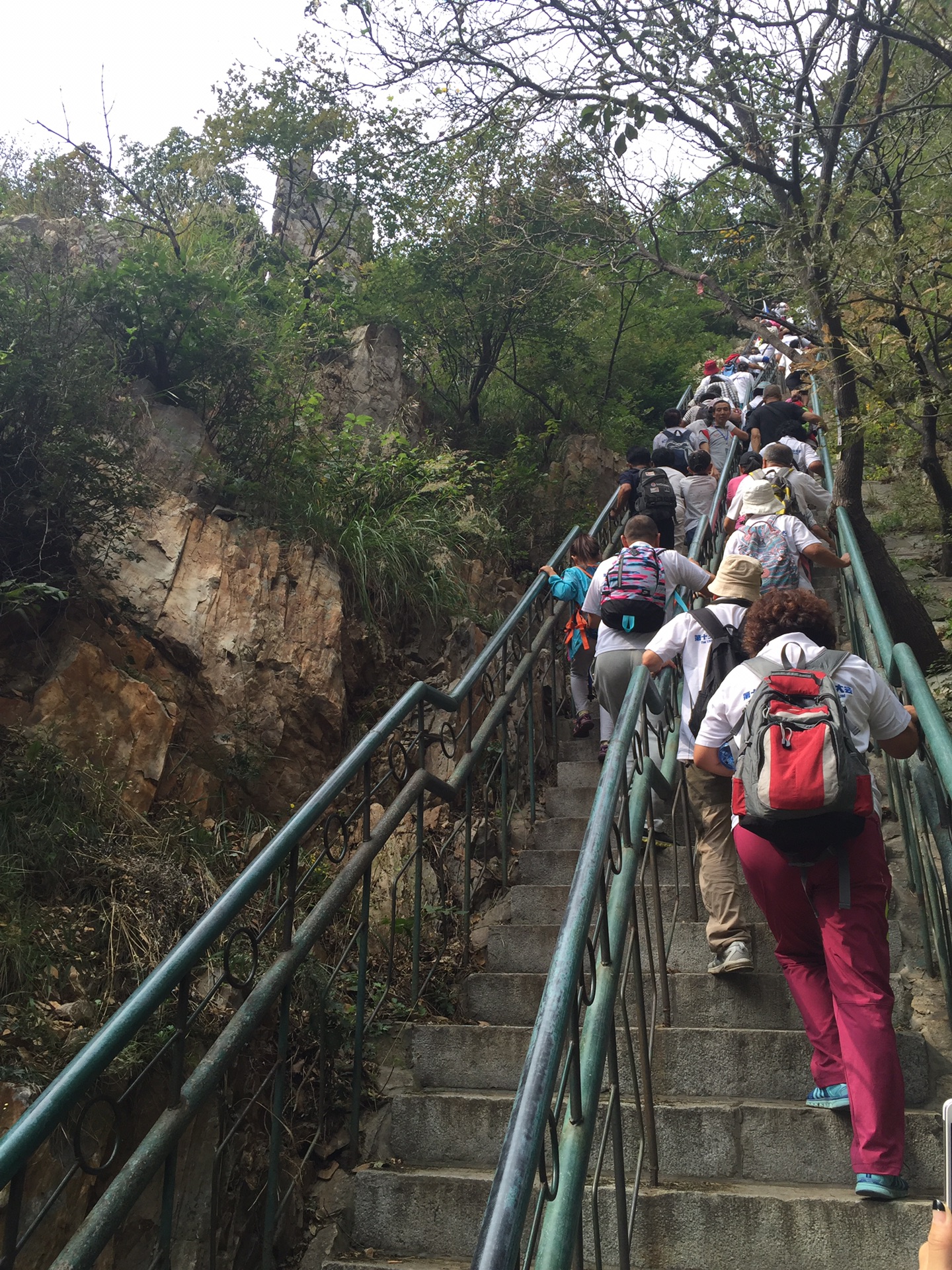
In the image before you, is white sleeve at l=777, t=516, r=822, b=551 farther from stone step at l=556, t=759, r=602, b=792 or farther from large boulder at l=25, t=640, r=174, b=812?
large boulder at l=25, t=640, r=174, b=812

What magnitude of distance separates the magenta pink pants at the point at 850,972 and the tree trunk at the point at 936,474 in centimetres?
582

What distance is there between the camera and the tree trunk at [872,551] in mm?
8008

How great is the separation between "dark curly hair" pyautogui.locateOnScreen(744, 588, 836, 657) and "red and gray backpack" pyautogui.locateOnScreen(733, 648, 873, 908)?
43 cm

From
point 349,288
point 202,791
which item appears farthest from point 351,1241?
point 349,288

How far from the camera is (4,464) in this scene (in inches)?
257

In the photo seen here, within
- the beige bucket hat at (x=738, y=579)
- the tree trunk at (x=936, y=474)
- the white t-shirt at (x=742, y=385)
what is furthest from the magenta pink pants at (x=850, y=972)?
the white t-shirt at (x=742, y=385)

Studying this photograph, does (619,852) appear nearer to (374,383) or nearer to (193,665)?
(193,665)

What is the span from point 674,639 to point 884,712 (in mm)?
1376

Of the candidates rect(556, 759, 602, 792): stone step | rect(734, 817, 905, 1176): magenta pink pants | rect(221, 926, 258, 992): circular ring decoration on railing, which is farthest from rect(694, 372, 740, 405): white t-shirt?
rect(221, 926, 258, 992): circular ring decoration on railing

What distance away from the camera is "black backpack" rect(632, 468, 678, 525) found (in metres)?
8.64

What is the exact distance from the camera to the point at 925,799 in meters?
3.50

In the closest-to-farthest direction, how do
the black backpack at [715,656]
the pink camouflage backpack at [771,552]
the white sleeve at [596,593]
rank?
1. the black backpack at [715,656]
2. the white sleeve at [596,593]
3. the pink camouflage backpack at [771,552]

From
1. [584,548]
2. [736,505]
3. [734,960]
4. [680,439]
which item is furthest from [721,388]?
[734,960]

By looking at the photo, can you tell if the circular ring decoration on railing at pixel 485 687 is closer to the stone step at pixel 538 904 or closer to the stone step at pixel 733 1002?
the stone step at pixel 538 904
